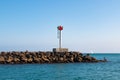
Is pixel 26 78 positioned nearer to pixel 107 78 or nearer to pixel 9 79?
pixel 9 79

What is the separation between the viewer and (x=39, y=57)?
6662 cm

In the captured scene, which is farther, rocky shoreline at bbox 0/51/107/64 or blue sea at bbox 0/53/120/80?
rocky shoreline at bbox 0/51/107/64

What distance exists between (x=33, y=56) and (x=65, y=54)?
322 inches

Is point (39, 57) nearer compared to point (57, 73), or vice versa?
point (57, 73)

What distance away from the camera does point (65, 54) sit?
227 ft

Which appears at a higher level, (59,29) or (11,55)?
(59,29)

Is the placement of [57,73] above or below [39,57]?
below

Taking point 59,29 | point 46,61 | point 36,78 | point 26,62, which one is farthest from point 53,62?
point 36,78

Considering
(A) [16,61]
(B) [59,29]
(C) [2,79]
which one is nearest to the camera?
(C) [2,79]

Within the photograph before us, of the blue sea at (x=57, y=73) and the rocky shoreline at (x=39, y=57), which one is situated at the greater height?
the rocky shoreline at (x=39, y=57)

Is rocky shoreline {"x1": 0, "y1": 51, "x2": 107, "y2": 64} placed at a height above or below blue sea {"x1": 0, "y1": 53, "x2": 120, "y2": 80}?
above

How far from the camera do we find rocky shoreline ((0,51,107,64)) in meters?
63.4

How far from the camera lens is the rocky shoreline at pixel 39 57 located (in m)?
63.4

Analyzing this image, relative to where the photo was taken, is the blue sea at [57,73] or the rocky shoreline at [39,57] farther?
the rocky shoreline at [39,57]
